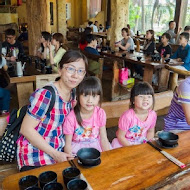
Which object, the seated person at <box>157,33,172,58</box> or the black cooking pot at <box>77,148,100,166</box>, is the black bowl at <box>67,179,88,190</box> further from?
the seated person at <box>157,33,172,58</box>

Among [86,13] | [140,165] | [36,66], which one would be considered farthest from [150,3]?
[140,165]

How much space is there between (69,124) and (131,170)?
664 mm

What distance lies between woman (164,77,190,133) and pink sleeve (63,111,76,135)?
869 mm

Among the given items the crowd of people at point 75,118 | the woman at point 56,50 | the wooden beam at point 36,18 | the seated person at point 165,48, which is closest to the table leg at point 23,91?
the woman at point 56,50

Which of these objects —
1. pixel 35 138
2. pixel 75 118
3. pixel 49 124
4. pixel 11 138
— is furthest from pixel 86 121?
pixel 11 138

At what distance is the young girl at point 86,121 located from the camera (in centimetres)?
174

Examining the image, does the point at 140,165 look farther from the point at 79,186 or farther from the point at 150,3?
the point at 150,3

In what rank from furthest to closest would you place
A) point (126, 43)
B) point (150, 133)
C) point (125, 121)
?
point (126, 43) → point (150, 133) → point (125, 121)

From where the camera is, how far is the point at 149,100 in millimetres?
1967

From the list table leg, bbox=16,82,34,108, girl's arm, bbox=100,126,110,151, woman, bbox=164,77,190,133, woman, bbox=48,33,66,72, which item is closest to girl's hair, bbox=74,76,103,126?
girl's arm, bbox=100,126,110,151

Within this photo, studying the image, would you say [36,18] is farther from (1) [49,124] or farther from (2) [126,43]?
(1) [49,124]

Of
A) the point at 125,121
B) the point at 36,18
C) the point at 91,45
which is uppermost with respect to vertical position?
the point at 36,18

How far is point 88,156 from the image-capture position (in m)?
1.31

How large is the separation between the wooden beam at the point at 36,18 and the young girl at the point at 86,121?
421 centimetres
